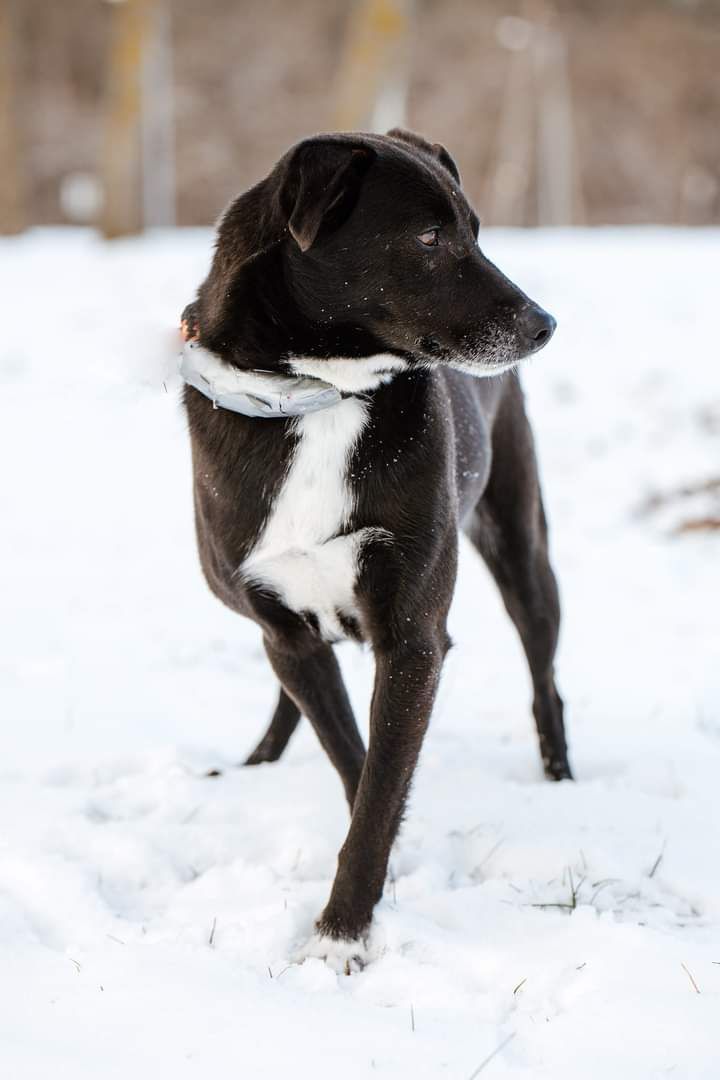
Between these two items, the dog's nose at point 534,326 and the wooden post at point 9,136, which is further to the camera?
the wooden post at point 9,136

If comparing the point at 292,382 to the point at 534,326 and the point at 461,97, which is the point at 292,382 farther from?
the point at 461,97

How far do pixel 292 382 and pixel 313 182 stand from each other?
1.32ft

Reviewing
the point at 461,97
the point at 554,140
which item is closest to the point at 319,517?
the point at 554,140

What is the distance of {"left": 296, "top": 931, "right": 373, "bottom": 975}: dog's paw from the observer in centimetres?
216

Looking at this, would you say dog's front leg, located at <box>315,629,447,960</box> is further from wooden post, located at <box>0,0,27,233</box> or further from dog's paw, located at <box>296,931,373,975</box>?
wooden post, located at <box>0,0,27,233</box>

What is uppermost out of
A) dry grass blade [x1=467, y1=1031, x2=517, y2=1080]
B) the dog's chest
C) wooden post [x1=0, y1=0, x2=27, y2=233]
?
the dog's chest

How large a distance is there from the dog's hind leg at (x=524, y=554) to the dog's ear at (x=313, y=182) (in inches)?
44.2

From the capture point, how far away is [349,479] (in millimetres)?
2318

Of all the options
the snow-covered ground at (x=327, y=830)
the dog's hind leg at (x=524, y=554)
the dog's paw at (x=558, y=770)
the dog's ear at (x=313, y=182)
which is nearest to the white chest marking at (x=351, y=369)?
the dog's ear at (x=313, y=182)

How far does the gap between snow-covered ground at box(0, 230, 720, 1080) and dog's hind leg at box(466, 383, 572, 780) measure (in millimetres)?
182

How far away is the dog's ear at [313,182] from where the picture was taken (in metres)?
2.17

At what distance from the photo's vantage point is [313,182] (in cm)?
217

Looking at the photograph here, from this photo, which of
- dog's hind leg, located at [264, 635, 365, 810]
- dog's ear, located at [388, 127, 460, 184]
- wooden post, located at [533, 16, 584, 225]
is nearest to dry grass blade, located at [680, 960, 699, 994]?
dog's hind leg, located at [264, 635, 365, 810]

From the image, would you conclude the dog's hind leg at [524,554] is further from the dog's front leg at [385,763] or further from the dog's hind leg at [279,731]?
the dog's front leg at [385,763]
